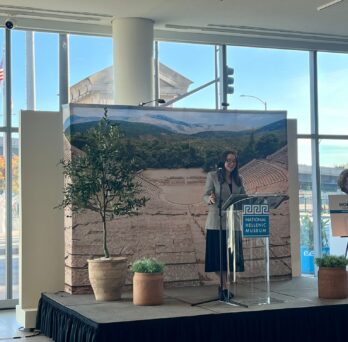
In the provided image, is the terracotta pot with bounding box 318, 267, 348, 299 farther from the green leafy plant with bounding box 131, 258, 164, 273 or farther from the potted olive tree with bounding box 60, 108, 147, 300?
the potted olive tree with bounding box 60, 108, 147, 300

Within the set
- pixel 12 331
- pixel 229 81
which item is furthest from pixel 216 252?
pixel 229 81

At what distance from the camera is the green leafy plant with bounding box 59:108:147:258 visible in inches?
265

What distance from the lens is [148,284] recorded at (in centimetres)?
627

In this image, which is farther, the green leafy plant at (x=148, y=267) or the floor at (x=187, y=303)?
the green leafy plant at (x=148, y=267)

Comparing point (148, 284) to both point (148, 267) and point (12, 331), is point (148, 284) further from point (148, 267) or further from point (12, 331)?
point (12, 331)

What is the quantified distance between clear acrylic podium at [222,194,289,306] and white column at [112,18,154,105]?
3076 millimetres

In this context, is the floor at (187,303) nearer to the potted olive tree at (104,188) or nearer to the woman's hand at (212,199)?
the potted olive tree at (104,188)

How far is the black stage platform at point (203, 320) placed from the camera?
17.8 feet

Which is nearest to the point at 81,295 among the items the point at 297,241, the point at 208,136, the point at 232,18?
the point at 208,136

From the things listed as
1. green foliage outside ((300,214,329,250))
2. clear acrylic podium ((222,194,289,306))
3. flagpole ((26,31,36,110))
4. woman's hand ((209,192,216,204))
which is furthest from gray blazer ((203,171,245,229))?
green foliage outside ((300,214,329,250))

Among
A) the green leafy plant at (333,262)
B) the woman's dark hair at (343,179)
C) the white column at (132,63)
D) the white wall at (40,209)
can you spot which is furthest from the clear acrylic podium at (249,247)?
the white column at (132,63)

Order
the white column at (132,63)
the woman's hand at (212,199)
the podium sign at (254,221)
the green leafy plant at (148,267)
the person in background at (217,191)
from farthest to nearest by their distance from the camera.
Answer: the white column at (132,63) → the person in background at (217,191) → the woman's hand at (212,199) → the green leafy plant at (148,267) → the podium sign at (254,221)

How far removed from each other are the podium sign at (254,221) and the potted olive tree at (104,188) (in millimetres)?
1262

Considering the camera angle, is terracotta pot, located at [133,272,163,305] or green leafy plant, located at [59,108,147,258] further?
green leafy plant, located at [59,108,147,258]
